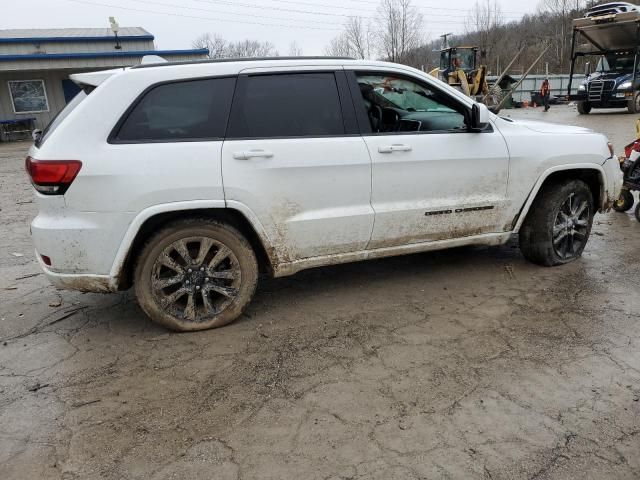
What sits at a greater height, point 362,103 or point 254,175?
point 362,103

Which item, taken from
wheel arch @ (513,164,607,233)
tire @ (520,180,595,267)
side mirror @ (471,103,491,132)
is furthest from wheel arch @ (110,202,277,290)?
tire @ (520,180,595,267)

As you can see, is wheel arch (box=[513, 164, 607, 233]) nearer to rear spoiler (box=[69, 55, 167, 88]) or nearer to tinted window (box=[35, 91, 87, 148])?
rear spoiler (box=[69, 55, 167, 88])

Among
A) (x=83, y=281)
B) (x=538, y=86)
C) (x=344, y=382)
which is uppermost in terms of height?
(x=538, y=86)

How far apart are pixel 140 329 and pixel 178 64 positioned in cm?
190

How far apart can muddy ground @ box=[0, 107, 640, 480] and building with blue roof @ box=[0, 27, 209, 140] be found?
A: 2118cm

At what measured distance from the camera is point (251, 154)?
347 cm

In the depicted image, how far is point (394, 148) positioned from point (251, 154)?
108 centimetres

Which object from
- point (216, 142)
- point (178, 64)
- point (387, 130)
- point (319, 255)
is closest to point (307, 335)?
point (319, 255)

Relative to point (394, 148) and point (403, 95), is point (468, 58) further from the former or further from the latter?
point (394, 148)

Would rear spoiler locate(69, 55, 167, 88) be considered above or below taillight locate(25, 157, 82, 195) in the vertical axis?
above

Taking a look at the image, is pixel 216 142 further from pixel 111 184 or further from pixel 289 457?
pixel 289 457

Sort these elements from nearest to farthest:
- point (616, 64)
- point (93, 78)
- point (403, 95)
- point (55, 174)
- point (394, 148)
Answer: point (55, 174) < point (93, 78) < point (394, 148) < point (403, 95) < point (616, 64)

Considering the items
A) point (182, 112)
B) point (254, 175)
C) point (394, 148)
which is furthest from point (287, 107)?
point (394, 148)

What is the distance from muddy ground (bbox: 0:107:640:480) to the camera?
2373 millimetres
